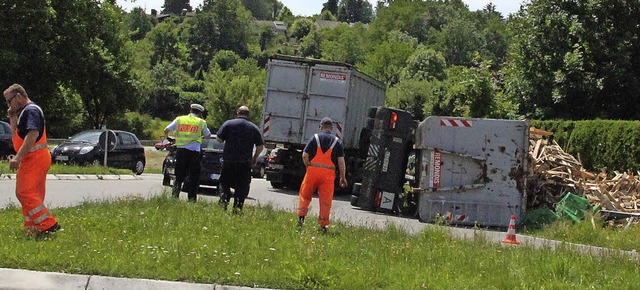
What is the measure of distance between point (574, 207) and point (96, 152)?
51.4 ft

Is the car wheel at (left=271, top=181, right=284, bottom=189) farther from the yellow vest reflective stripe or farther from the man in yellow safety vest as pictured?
the yellow vest reflective stripe

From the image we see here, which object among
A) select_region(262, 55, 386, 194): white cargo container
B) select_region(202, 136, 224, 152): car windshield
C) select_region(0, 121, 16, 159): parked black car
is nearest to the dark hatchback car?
select_region(0, 121, 16, 159): parked black car

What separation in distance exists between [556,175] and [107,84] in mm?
31775

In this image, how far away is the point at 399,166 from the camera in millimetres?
16375

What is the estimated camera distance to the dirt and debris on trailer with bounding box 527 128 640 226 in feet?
50.9

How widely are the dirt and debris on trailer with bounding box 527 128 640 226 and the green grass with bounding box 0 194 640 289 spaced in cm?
617

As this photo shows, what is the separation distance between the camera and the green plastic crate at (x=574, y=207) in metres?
14.5

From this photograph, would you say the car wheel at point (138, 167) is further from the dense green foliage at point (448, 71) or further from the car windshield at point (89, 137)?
the dense green foliage at point (448, 71)

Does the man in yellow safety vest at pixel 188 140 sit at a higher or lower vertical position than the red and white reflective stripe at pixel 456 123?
lower

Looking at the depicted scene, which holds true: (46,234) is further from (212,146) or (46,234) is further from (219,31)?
(219,31)

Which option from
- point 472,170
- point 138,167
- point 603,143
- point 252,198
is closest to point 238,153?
point 472,170

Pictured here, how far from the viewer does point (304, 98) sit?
69.3ft

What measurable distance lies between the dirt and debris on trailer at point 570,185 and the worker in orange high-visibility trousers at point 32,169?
1004 centimetres

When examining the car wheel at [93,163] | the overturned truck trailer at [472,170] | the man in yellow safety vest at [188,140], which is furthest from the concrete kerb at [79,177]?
the overturned truck trailer at [472,170]
